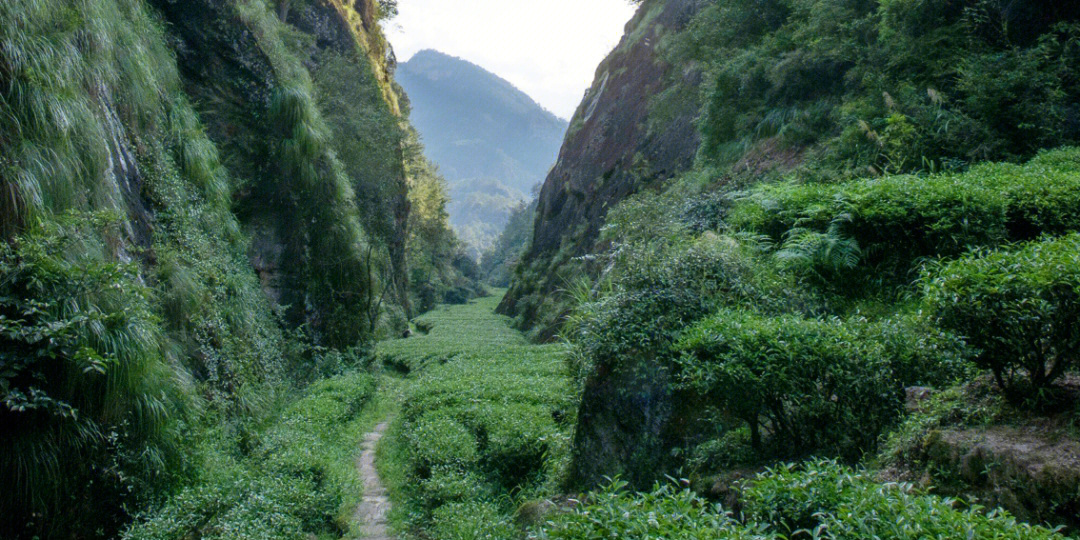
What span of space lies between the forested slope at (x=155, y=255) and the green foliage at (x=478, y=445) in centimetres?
141

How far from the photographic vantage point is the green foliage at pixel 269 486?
19.6 feet

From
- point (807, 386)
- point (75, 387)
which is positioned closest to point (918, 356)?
point (807, 386)

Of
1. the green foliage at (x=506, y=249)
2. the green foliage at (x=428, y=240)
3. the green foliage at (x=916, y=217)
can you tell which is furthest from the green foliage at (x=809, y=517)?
the green foliage at (x=506, y=249)

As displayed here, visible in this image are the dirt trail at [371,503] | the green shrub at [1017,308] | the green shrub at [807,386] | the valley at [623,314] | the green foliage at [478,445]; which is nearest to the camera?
the green shrub at [1017,308]

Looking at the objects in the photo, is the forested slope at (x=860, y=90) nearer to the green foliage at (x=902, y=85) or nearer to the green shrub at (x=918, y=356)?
the green foliage at (x=902, y=85)

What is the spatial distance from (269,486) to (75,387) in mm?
2397

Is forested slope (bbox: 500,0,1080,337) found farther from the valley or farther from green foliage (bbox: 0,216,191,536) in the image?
green foliage (bbox: 0,216,191,536)

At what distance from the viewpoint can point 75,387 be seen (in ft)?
18.5

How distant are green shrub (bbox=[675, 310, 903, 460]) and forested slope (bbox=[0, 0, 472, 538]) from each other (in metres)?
5.29

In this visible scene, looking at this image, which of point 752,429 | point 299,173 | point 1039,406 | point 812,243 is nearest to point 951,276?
point 1039,406

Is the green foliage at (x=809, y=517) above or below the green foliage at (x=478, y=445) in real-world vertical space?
above

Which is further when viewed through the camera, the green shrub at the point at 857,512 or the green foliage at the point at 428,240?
the green foliage at the point at 428,240

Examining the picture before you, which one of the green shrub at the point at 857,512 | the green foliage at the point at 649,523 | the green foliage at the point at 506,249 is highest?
the green shrub at the point at 857,512

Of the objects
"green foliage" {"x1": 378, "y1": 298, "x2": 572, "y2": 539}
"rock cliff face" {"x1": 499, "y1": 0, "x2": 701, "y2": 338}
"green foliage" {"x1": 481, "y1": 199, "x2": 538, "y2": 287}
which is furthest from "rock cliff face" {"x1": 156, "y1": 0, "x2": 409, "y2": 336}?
"green foliage" {"x1": 481, "y1": 199, "x2": 538, "y2": 287}
